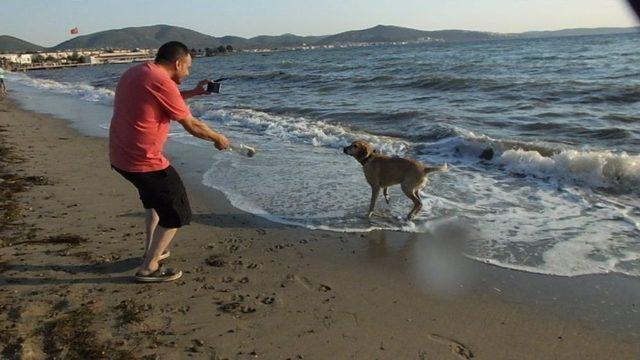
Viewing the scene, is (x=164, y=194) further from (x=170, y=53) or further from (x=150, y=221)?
(x=170, y=53)

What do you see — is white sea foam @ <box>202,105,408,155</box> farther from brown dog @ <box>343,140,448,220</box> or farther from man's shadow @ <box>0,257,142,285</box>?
man's shadow @ <box>0,257,142,285</box>

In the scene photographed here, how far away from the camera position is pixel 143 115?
4.13 metres

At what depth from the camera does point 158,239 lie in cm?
466

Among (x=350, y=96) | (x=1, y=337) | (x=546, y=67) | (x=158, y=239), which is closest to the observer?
(x=1, y=337)

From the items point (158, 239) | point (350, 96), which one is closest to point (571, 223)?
point (158, 239)

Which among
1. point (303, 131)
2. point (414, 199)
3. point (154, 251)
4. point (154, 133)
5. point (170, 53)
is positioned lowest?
point (303, 131)

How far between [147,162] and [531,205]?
4982 mm

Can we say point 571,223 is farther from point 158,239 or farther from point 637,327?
point 158,239

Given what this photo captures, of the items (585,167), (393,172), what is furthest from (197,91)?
(585,167)

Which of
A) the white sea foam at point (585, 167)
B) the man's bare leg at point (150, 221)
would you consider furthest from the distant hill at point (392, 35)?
the man's bare leg at point (150, 221)

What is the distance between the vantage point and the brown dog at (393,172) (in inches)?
262

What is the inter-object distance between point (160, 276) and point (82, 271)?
0.82 metres

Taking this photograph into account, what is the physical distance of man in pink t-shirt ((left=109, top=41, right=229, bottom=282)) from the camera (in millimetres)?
4090

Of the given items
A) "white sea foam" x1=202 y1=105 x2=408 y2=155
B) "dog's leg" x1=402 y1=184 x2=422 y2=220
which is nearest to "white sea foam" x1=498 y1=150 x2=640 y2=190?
"white sea foam" x1=202 y1=105 x2=408 y2=155
